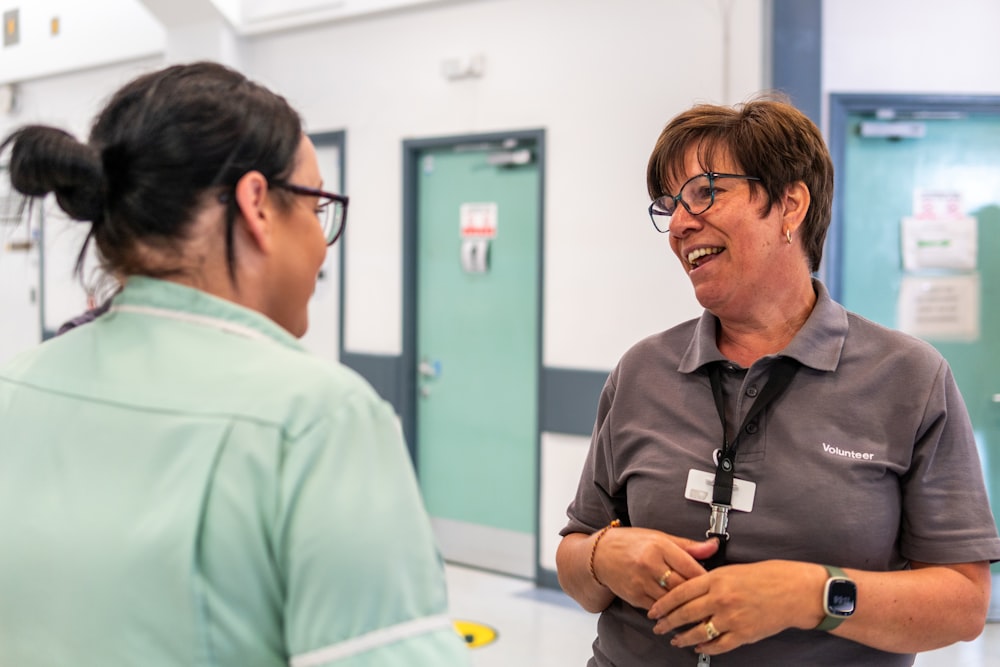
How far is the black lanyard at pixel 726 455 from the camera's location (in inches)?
55.3

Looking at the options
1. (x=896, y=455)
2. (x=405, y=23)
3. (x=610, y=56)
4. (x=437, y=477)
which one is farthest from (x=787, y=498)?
(x=405, y=23)

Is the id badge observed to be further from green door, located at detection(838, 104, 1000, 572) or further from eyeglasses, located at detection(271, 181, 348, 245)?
green door, located at detection(838, 104, 1000, 572)

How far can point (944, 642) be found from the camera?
1.38 metres

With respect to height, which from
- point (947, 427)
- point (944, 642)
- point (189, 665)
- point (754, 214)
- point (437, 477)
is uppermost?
point (754, 214)

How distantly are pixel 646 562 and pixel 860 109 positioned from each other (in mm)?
3234

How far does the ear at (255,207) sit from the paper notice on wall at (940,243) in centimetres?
373

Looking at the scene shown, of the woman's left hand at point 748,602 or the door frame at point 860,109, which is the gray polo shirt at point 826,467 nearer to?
the woman's left hand at point 748,602

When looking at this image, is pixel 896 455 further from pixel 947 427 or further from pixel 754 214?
pixel 754 214

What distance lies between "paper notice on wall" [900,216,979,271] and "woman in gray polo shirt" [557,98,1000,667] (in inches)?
108

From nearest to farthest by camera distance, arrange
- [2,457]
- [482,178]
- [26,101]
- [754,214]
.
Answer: [2,457]
[754,214]
[482,178]
[26,101]

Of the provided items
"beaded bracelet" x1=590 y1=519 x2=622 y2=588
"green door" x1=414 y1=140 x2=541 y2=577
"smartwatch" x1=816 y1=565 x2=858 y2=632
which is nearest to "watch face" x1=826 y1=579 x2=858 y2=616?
"smartwatch" x1=816 y1=565 x2=858 y2=632

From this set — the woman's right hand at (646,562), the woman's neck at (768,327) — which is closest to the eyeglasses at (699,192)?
the woman's neck at (768,327)

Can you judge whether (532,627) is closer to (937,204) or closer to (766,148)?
(937,204)

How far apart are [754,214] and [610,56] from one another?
3107 millimetres
